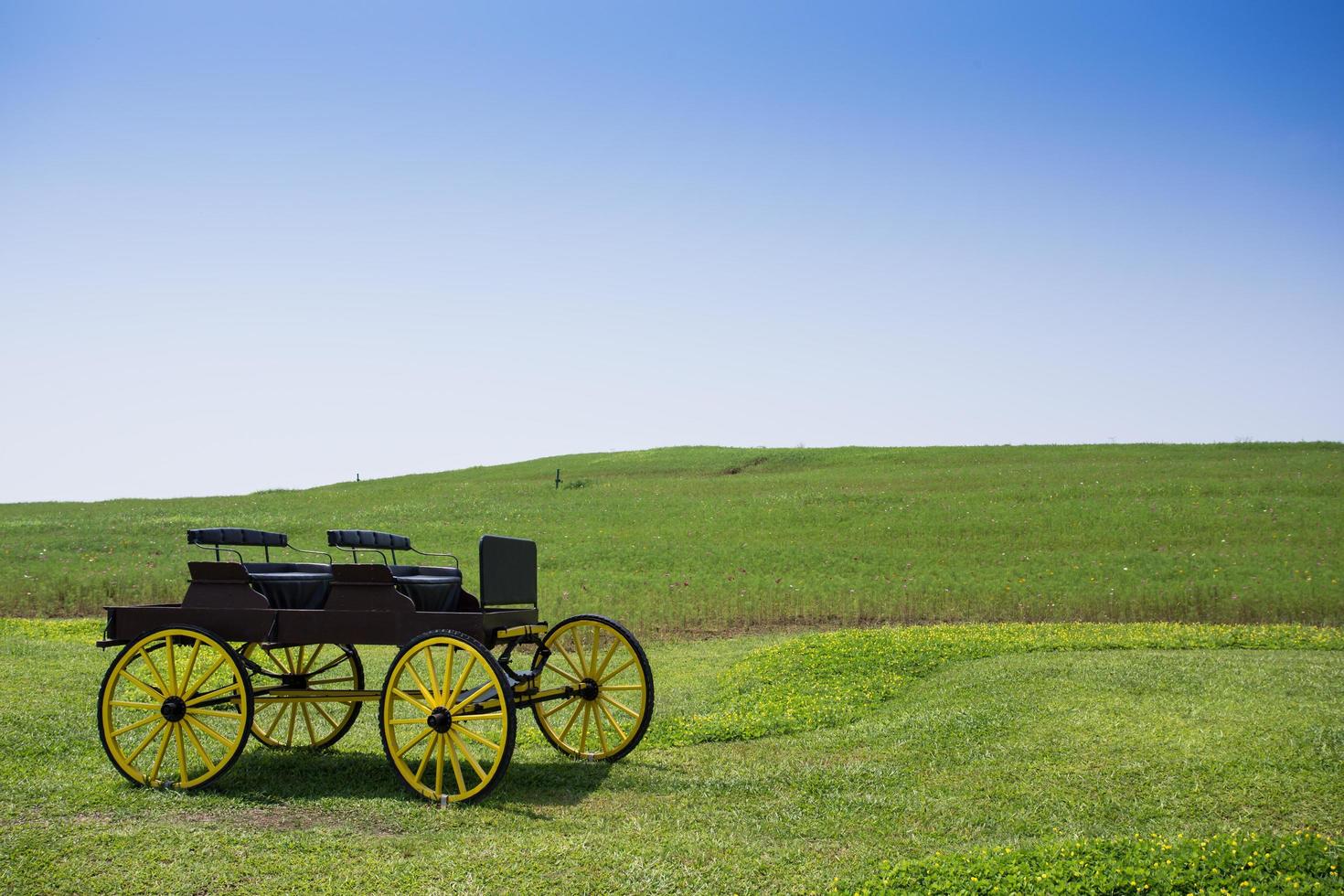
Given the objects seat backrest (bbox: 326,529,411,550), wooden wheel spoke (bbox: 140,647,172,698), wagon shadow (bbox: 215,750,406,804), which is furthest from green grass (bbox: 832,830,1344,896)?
wooden wheel spoke (bbox: 140,647,172,698)

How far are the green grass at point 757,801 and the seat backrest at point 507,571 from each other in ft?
5.32

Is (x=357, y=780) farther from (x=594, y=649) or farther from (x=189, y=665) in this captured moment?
(x=594, y=649)

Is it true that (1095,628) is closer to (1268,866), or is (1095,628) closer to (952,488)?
(1268,866)

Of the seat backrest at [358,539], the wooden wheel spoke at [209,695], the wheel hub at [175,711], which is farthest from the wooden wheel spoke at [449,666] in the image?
the wheel hub at [175,711]

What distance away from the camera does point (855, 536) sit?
1366 inches

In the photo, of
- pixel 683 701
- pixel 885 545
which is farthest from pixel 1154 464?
pixel 683 701

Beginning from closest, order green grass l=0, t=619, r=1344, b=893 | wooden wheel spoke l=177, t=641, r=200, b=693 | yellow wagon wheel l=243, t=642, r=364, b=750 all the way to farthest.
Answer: green grass l=0, t=619, r=1344, b=893, wooden wheel spoke l=177, t=641, r=200, b=693, yellow wagon wheel l=243, t=642, r=364, b=750

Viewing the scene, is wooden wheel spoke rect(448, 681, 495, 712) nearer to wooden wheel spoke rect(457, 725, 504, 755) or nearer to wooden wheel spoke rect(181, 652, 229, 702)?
wooden wheel spoke rect(457, 725, 504, 755)

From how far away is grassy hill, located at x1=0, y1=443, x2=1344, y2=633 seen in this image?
2555cm

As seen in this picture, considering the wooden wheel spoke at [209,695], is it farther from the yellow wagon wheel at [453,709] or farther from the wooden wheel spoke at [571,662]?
the wooden wheel spoke at [571,662]

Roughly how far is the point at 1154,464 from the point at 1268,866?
4525 cm

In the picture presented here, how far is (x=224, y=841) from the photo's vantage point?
23.7 ft

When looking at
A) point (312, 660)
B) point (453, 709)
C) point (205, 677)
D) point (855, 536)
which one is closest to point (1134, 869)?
point (453, 709)

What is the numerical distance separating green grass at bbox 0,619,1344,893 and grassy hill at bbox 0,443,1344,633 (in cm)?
1175
